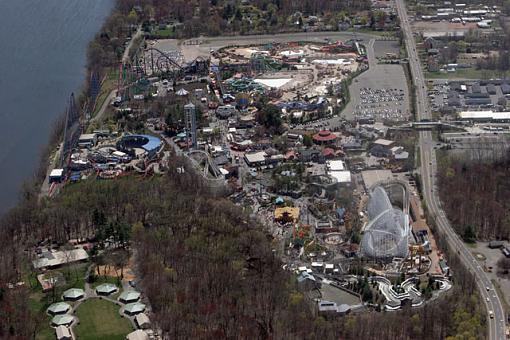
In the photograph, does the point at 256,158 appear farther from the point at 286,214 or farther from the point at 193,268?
the point at 193,268

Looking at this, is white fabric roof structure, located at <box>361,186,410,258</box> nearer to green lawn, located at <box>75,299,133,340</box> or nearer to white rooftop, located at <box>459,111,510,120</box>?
green lawn, located at <box>75,299,133,340</box>

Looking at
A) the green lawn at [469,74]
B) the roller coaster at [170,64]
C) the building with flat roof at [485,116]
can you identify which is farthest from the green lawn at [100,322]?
the green lawn at [469,74]

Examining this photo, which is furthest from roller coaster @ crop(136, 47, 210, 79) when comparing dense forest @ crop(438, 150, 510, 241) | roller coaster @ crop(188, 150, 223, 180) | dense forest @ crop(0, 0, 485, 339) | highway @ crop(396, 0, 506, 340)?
dense forest @ crop(438, 150, 510, 241)

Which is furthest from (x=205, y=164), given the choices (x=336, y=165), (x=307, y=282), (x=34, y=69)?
(x=34, y=69)

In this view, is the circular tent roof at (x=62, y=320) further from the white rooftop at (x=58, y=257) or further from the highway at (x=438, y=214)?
the highway at (x=438, y=214)

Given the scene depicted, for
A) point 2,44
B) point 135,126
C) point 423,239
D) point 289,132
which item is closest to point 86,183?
point 135,126

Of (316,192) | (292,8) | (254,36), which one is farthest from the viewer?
(292,8)

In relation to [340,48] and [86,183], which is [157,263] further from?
[340,48]
